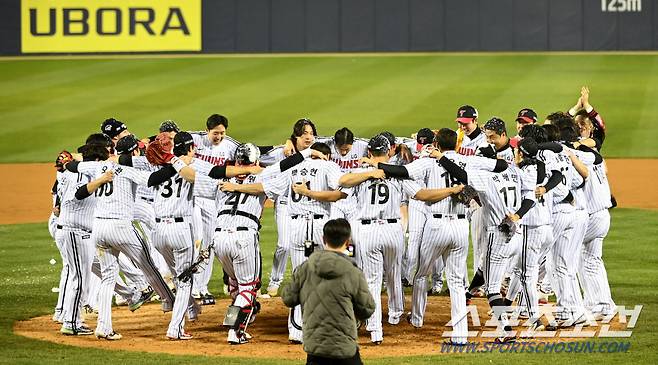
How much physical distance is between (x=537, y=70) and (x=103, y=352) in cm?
2258

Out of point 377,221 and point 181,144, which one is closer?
point 377,221

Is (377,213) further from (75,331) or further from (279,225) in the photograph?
(75,331)

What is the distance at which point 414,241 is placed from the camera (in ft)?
37.8

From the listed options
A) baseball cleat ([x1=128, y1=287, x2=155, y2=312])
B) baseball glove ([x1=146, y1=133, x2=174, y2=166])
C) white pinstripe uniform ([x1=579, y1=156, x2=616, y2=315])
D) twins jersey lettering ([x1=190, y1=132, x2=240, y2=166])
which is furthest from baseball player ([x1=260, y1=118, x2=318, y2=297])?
white pinstripe uniform ([x1=579, y1=156, x2=616, y2=315])

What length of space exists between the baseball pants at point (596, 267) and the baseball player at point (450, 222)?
140 cm

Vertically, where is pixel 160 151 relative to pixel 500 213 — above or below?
above

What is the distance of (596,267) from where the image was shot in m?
10.7

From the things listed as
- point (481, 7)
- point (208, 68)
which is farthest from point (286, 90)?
point (481, 7)

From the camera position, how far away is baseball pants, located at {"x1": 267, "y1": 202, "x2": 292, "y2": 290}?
11347 millimetres

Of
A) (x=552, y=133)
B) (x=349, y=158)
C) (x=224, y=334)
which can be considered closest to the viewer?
(x=224, y=334)

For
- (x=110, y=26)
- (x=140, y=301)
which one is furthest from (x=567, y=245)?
(x=110, y=26)

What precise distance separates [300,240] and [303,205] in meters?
0.31

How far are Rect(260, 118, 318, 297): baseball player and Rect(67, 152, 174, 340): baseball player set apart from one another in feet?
4.26

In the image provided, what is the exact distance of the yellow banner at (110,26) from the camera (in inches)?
1232
